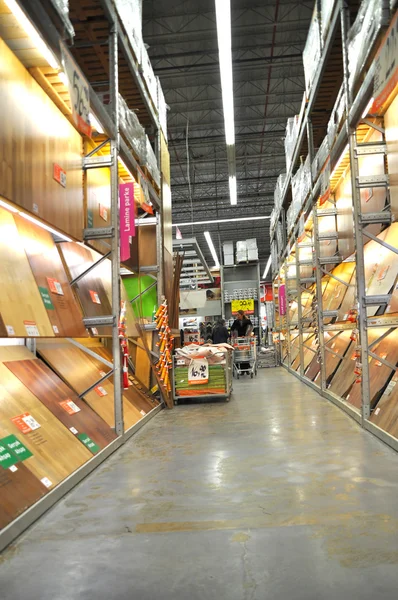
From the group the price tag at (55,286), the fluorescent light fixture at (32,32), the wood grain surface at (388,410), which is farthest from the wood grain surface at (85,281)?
the wood grain surface at (388,410)

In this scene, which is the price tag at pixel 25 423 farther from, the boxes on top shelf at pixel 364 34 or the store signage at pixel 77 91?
the boxes on top shelf at pixel 364 34

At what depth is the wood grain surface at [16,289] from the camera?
12.3 feet

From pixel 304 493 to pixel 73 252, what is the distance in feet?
13.1

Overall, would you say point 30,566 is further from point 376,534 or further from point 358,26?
point 358,26

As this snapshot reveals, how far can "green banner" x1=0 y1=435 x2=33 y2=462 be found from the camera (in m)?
3.27

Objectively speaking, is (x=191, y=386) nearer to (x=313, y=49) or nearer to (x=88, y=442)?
(x=88, y=442)

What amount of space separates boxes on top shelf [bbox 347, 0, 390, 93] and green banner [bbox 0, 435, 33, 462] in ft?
15.1

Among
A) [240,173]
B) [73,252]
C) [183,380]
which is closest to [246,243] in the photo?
[240,173]

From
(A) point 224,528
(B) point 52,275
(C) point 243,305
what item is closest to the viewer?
(A) point 224,528

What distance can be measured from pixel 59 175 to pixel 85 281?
1567mm

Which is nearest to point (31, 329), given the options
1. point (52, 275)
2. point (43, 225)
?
point (52, 275)

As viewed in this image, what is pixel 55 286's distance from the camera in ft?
16.4

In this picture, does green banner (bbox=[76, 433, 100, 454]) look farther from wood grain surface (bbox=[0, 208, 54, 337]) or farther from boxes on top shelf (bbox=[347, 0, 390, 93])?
boxes on top shelf (bbox=[347, 0, 390, 93])

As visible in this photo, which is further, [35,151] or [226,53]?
[226,53]
